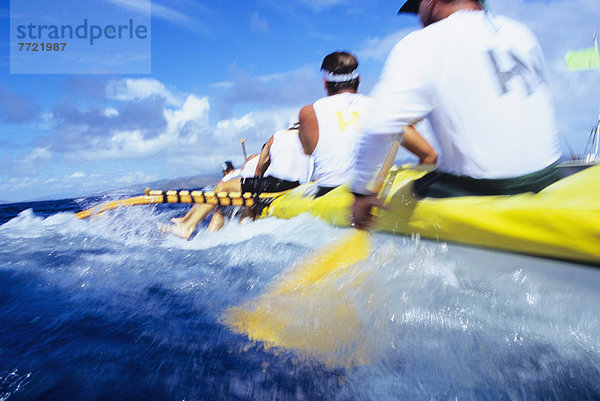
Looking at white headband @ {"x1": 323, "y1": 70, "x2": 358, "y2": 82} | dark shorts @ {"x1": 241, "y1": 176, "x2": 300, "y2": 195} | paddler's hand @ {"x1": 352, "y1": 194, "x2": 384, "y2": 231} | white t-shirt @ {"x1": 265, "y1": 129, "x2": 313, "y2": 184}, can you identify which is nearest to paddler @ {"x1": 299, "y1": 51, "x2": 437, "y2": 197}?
white headband @ {"x1": 323, "y1": 70, "x2": 358, "y2": 82}

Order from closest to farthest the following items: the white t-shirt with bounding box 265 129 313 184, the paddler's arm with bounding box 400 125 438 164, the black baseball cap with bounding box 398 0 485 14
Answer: the black baseball cap with bounding box 398 0 485 14
the paddler's arm with bounding box 400 125 438 164
the white t-shirt with bounding box 265 129 313 184

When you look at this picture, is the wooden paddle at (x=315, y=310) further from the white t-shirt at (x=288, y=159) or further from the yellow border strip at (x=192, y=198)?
the white t-shirt at (x=288, y=159)

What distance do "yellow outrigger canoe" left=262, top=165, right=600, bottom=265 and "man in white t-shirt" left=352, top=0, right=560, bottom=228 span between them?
0.40 feet

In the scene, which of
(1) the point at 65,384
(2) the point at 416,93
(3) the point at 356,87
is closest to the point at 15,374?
(1) the point at 65,384

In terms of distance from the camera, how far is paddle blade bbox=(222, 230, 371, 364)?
147 cm

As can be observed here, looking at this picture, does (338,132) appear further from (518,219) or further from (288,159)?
(518,219)

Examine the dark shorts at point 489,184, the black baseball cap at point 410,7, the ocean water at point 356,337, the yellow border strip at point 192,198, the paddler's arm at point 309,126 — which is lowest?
the ocean water at point 356,337

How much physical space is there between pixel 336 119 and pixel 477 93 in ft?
6.24

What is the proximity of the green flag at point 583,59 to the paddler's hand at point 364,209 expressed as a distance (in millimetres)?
1308

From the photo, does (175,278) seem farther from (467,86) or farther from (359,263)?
(467,86)

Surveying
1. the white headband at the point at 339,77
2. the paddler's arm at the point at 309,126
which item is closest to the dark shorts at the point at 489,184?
the paddler's arm at the point at 309,126

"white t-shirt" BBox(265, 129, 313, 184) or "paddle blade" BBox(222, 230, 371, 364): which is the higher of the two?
Result: "white t-shirt" BBox(265, 129, 313, 184)

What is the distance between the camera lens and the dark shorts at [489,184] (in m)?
1.48

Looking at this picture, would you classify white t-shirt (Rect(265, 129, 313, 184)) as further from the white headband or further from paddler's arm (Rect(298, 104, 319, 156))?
the white headband
